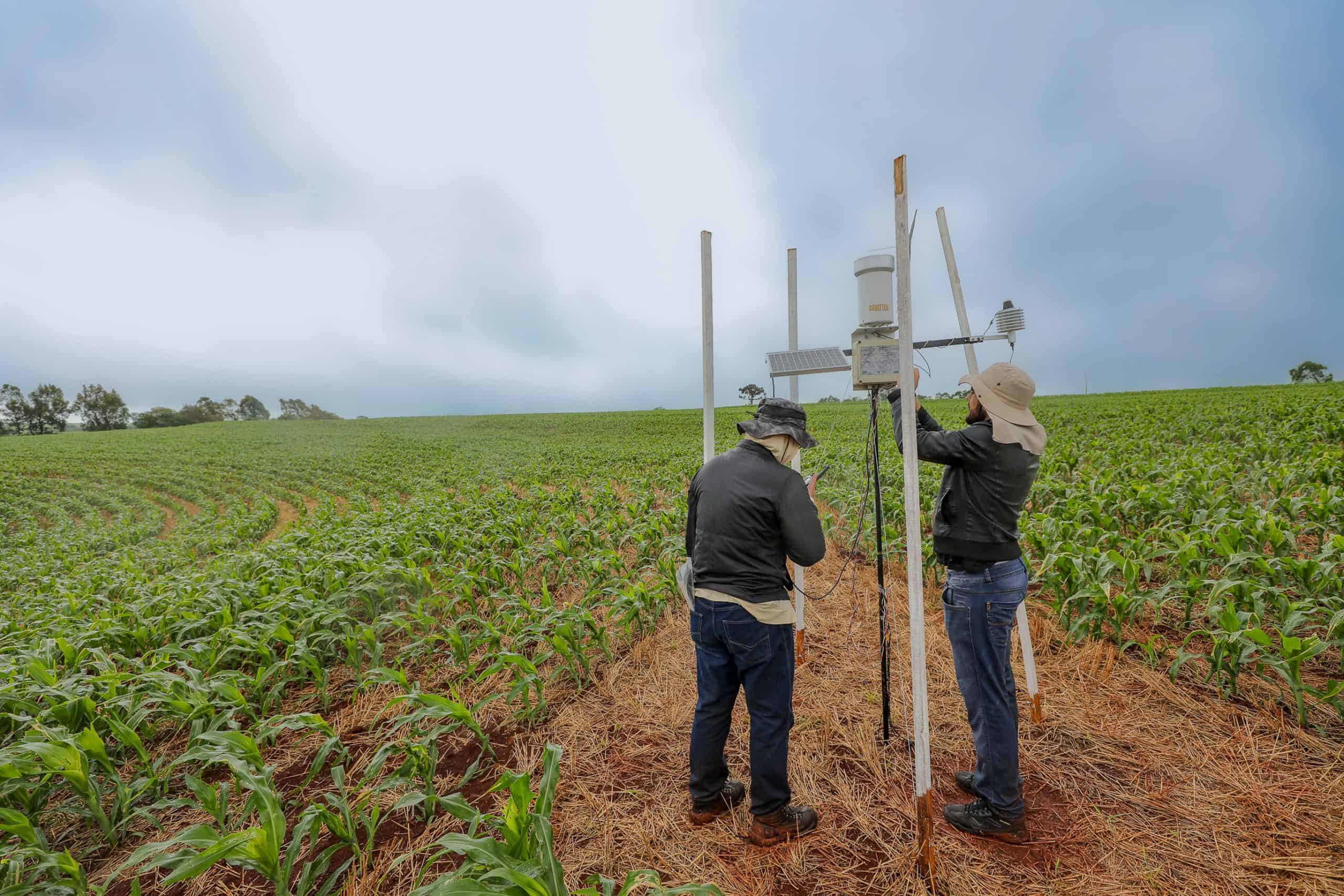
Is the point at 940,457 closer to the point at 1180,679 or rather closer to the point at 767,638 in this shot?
the point at 767,638

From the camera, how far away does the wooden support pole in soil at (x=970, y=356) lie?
307 centimetres

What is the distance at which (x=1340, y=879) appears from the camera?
2221 millimetres

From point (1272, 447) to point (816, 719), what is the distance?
10883 millimetres

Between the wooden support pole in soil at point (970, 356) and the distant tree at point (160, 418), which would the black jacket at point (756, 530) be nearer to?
the wooden support pole in soil at point (970, 356)

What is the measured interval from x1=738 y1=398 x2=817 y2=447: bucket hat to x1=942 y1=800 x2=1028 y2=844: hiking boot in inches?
76.3

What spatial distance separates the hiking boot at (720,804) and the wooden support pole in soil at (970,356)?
184 centimetres

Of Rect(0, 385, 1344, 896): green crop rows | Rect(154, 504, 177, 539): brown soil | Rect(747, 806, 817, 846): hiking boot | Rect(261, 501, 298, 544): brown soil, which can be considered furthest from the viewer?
Rect(154, 504, 177, 539): brown soil

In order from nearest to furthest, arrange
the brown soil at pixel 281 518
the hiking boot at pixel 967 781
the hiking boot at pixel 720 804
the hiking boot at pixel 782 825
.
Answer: the hiking boot at pixel 782 825
the hiking boot at pixel 720 804
the hiking boot at pixel 967 781
the brown soil at pixel 281 518

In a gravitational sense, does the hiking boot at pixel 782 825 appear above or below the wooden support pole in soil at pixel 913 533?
below


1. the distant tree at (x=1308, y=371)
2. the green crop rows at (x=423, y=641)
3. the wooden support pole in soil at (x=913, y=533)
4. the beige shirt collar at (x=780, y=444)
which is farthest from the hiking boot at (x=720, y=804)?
the distant tree at (x=1308, y=371)

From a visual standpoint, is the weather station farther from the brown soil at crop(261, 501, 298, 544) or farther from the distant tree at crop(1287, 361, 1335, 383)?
the distant tree at crop(1287, 361, 1335, 383)

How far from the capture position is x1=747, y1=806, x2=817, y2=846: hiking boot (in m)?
2.54

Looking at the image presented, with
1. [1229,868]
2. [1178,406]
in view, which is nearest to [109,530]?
[1229,868]

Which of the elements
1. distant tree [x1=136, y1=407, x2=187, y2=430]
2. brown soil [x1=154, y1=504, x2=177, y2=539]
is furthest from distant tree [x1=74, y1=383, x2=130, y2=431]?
brown soil [x1=154, y1=504, x2=177, y2=539]
